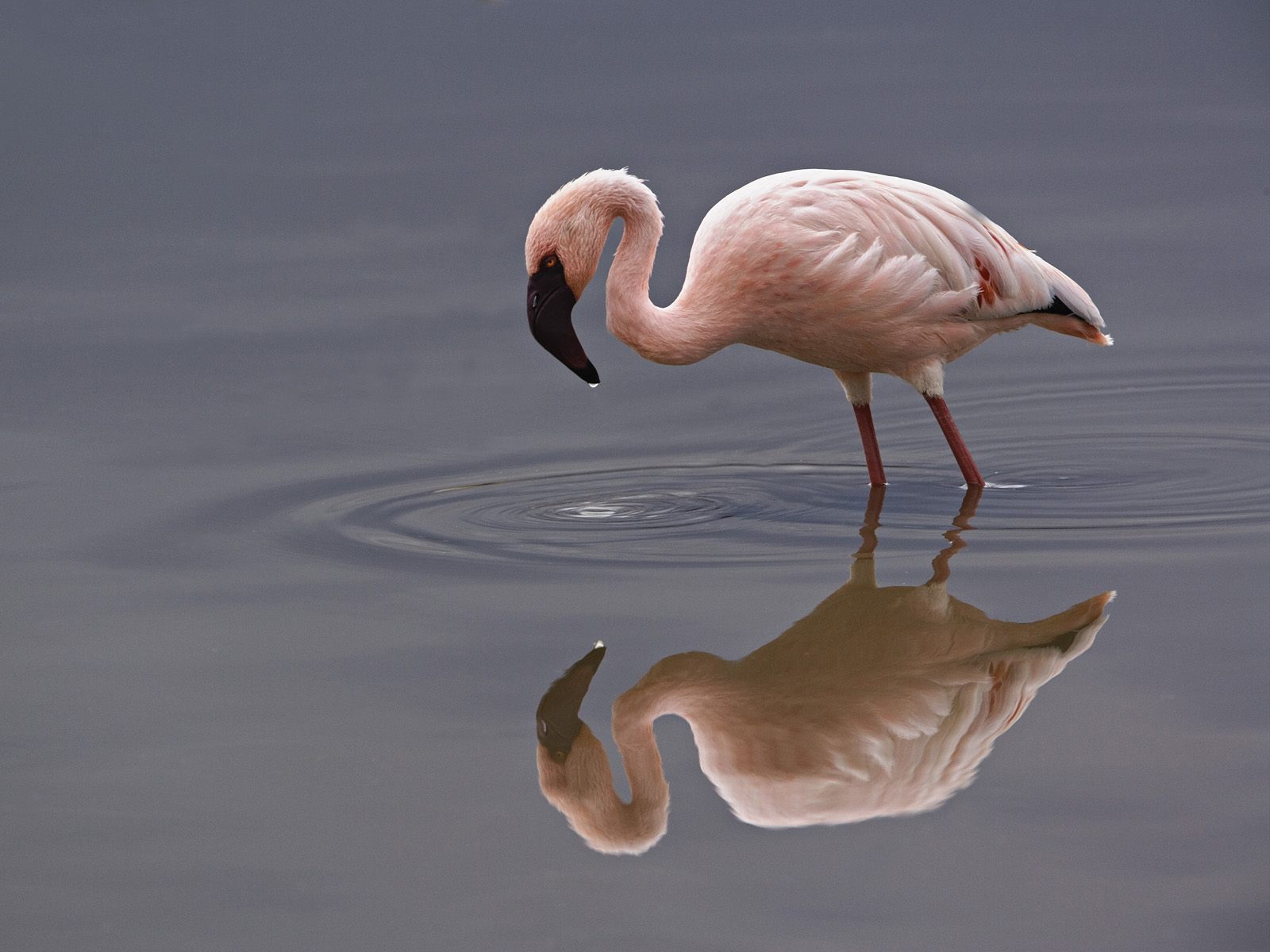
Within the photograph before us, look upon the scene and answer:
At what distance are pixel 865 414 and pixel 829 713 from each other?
Answer: 102 inches

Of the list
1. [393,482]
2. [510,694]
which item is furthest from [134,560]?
[510,694]

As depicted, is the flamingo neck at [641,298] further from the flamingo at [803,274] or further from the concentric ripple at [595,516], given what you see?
the concentric ripple at [595,516]

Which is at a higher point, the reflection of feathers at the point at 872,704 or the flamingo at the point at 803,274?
the flamingo at the point at 803,274

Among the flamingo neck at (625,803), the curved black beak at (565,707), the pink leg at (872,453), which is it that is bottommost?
the flamingo neck at (625,803)

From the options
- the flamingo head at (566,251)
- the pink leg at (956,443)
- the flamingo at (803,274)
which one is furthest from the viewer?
the pink leg at (956,443)

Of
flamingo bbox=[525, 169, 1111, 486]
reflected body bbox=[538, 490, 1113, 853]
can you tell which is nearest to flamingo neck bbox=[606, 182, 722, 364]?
flamingo bbox=[525, 169, 1111, 486]

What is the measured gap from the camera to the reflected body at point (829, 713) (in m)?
4.88

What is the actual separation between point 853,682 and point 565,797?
1.00 meters

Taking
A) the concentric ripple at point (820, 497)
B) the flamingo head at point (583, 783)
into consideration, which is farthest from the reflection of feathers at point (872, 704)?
the concentric ripple at point (820, 497)

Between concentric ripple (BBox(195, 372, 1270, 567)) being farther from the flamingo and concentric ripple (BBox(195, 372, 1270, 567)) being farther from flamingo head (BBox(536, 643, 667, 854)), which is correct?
flamingo head (BBox(536, 643, 667, 854))

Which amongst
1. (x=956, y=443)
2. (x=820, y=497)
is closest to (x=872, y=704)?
(x=820, y=497)

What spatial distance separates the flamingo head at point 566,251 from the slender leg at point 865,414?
135cm

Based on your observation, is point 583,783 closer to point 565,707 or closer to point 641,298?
point 565,707

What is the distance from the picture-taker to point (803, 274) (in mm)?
6887
